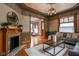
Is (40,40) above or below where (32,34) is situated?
below

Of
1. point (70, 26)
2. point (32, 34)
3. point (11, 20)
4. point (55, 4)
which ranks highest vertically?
point (55, 4)

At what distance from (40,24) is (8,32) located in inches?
31.2

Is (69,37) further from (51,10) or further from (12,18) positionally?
(12,18)

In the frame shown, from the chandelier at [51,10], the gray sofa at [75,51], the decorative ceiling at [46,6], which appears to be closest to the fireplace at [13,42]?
the decorative ceiling at [46,6]

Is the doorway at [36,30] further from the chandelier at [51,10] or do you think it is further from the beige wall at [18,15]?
the chandelier at [51,10]

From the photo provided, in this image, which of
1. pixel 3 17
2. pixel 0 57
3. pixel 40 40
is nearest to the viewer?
pixel 3 17

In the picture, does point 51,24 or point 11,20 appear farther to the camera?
point 51,24

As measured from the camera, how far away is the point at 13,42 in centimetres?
214

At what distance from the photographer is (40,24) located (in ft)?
7.45

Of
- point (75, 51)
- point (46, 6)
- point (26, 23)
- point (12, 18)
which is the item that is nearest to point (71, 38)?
point (75, 51)

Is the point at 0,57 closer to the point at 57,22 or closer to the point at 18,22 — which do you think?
the point at 18,22

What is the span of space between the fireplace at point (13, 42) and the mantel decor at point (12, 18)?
349 millimetres

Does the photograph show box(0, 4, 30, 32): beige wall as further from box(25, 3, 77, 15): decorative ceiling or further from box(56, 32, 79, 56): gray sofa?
box(56, 32, 79, 56): gray sofa

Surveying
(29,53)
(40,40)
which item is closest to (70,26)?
(40,40)
